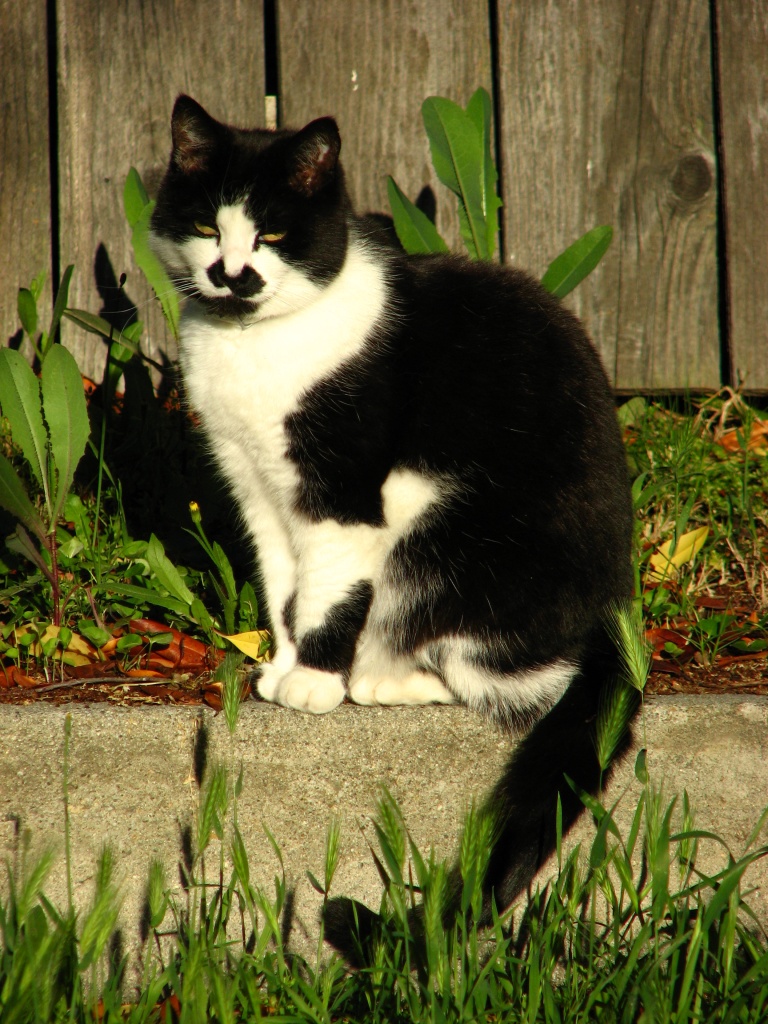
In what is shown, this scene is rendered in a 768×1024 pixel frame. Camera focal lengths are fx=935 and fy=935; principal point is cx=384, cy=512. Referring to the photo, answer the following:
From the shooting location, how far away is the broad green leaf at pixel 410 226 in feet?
9.36

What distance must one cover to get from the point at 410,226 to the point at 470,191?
0.23 m

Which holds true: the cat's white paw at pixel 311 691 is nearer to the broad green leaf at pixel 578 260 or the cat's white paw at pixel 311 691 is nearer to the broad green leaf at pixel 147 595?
the broad green leaf at pixel 147 595

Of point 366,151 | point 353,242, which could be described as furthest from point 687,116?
point 353,242

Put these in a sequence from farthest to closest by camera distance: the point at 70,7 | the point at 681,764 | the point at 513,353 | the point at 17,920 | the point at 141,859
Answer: the point at 70,7 → the point at 513,353 → the point at 681,764 → the point at 141,859 → the point at 17,920

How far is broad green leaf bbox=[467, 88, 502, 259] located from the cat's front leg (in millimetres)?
1262

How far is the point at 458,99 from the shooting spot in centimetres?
313

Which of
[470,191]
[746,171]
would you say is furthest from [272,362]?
[746,171]

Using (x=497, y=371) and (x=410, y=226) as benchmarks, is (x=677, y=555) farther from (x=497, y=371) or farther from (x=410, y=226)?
(x=410, y=226)

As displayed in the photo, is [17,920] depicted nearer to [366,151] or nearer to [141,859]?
[141,859]

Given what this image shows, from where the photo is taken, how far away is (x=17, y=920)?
1268mm

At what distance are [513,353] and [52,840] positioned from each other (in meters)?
1.41

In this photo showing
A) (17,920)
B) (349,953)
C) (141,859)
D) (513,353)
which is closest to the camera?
(17,920)

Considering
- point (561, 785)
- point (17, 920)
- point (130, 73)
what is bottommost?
point (561, 785)

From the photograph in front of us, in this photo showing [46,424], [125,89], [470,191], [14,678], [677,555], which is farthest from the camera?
[125,89]
